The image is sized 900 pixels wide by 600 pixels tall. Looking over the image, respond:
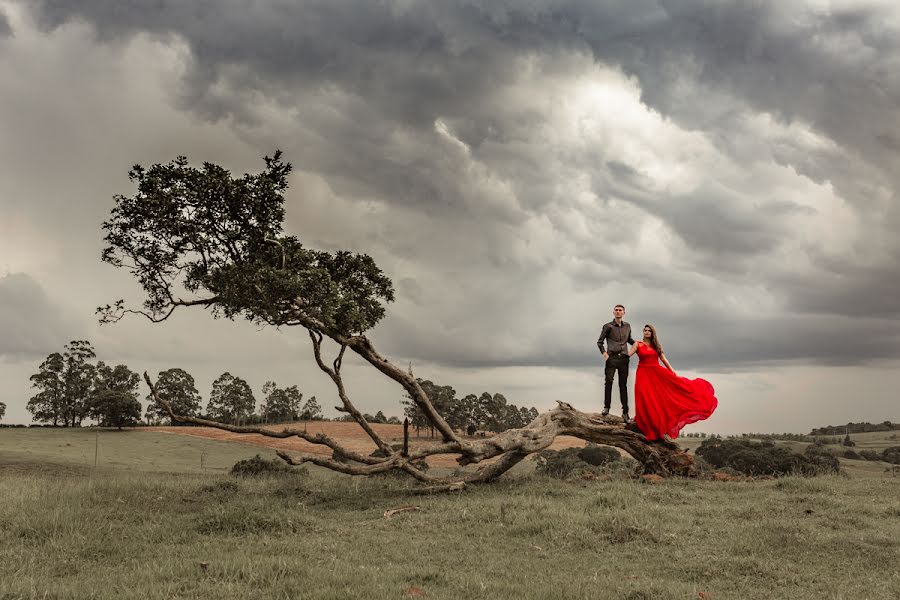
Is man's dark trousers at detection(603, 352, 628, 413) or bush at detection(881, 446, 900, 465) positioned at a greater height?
man's dark trousers at detection(603, 352, 628, 413)

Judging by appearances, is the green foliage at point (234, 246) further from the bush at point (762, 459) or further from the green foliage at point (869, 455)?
the green foliage at point (869, 455)

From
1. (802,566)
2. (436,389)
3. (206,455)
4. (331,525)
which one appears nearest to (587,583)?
(802,566)

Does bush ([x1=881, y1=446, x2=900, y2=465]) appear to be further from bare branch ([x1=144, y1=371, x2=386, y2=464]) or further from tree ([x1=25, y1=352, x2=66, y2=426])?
tree ([x1=25, y1=352, x2=66, y2=426])

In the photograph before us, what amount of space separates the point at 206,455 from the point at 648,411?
4071cm

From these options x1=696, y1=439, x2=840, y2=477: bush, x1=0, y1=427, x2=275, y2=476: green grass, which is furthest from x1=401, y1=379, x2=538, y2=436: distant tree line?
x1=696, y1=439, x2=840, y2=477: bush

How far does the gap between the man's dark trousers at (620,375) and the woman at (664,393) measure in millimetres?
364

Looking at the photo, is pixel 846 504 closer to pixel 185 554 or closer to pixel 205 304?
pixel 185 554

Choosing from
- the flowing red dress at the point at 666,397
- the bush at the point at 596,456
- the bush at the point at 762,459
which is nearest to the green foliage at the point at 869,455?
the bush at the point at 762,459

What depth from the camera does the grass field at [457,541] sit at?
8472 mm

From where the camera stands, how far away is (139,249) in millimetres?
18625

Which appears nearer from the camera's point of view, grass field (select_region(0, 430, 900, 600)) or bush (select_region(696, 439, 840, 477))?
grass field (select_region(0, 430, 900, 600))

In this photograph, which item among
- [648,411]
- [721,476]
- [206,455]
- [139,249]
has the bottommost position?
[206,455]

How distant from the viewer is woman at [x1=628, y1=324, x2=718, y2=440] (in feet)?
64.9

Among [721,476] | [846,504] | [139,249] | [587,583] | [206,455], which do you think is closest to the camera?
[587,583]
